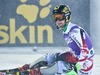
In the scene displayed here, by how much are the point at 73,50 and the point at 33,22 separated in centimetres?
384

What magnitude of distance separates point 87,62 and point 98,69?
1.91 meters

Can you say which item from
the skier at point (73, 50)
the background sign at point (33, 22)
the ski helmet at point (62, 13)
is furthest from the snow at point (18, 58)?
the ski helmet at point (62, 13)

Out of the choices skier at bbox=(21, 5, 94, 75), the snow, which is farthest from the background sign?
skier at bbox=(21, 5, 94, 75)

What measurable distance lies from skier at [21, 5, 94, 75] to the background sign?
3522mm

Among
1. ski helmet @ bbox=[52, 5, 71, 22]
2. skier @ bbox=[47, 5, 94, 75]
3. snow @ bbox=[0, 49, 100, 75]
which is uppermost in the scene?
ski helmet @ bbox=[52, 5, 71, 22]

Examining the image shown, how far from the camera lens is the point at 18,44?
341 inches

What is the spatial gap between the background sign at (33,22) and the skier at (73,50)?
3522mm

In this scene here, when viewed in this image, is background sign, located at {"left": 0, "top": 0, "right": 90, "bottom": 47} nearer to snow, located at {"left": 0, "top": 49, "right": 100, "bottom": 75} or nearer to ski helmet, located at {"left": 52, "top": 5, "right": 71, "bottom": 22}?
snow, located at {"left": 0, "top": 49, "right": 100, "bottom": 75}

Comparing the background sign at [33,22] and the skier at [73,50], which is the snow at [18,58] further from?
the skier at [73,50]

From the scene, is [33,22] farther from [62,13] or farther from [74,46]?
[74,46]

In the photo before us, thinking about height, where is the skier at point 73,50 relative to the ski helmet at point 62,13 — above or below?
below

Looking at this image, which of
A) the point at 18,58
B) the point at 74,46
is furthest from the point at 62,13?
the point at 18,58

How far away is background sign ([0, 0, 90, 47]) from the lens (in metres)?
8.64

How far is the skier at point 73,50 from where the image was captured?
476 centimetres
